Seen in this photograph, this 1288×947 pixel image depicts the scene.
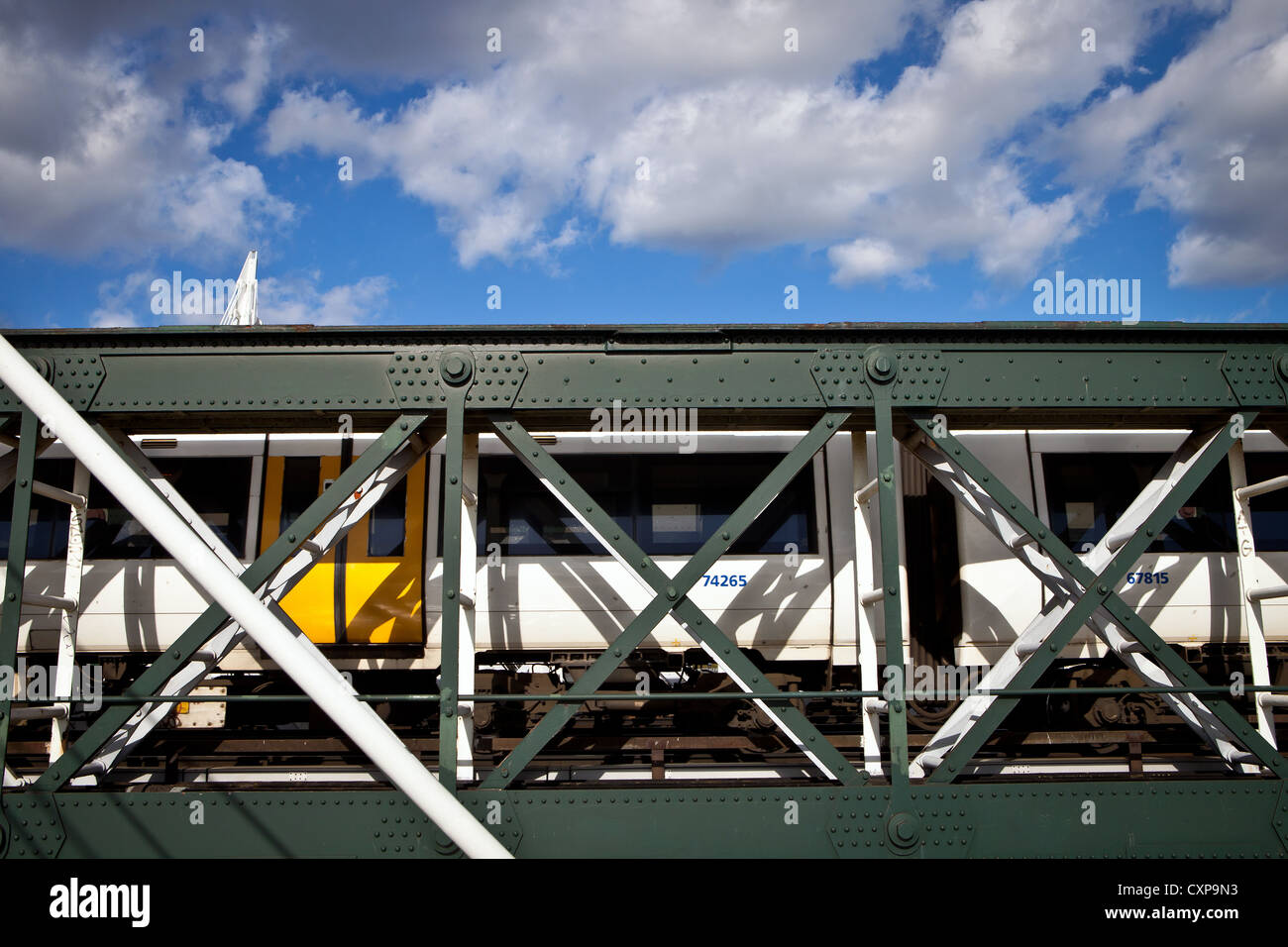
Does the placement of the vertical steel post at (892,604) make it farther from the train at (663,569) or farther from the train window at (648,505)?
the train window at (648,505)

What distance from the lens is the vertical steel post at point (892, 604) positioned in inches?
175

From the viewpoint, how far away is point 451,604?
4.54 meters

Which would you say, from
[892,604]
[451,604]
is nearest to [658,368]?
[451,604]

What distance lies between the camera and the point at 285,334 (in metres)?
4.83

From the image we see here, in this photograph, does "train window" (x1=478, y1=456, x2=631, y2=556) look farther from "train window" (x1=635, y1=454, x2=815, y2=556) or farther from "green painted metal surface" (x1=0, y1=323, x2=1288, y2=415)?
"green painted metal surface" (x1=0, y1=323, x2=1288, y2=415)

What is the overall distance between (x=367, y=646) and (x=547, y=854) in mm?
3426

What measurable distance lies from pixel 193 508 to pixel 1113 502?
331 inches

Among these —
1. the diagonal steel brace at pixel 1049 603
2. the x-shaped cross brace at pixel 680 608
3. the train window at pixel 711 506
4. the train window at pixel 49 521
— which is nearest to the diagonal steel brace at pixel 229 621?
the x-shaped cross brace at pixel 680 608

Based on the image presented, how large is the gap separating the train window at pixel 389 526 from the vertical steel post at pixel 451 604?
2938 mm

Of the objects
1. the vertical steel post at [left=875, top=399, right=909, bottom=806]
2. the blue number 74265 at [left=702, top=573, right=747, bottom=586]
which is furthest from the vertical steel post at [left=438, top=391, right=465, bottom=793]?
the blue number 74265 at [left=702, top=573, right=747, bottom=586]

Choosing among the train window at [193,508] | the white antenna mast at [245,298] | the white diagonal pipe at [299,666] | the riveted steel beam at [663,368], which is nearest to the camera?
the white diagonal pipe at [299,666]
